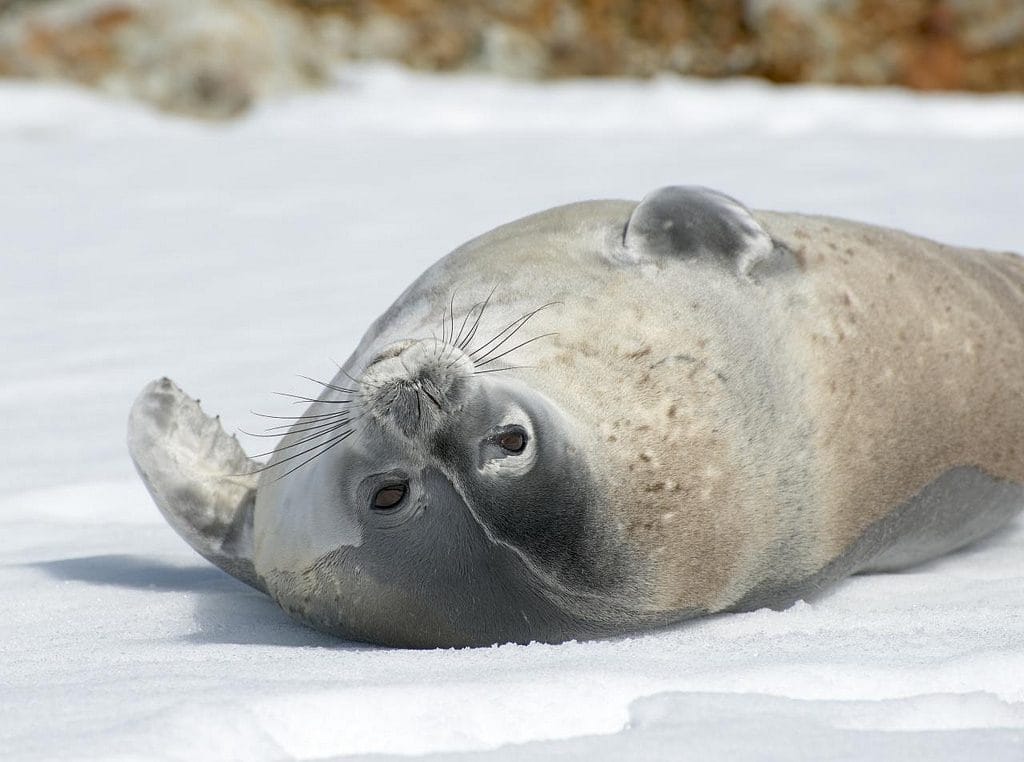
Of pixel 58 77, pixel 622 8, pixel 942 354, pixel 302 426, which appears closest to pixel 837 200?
→ pixel 942 354

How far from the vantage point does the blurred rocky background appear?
35.4 ft

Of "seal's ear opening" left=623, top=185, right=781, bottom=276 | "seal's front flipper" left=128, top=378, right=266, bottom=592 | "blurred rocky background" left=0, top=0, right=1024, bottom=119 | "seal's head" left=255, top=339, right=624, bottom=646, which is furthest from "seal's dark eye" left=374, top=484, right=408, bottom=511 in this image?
"blurred rocky background" left=0, top=0, right=1024, bottom=119

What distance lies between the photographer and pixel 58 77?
10.8 m

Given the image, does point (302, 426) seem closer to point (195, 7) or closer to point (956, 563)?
point (956, 563)

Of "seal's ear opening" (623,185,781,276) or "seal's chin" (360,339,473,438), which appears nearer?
"seal's chin" (360,339,473,438)

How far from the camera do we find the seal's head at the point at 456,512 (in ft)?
7.34

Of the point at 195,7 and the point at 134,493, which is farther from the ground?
the point at 195,7

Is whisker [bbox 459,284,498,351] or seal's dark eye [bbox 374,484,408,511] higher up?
whisker [bbox 459,284,498,351]

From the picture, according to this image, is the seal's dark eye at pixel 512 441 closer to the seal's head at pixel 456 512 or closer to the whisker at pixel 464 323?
the seal's head at pixel 456 512

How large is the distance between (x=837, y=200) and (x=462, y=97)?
177 inches

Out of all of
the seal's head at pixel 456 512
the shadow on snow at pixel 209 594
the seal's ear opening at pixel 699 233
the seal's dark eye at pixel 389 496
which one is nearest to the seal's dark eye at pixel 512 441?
the seal's head at pixel 456 512

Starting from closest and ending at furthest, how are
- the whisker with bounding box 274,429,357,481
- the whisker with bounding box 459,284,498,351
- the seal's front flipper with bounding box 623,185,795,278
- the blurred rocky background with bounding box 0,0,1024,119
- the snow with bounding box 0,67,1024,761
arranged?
the snow with bounding box 0,67,1024,761 < the whisker with bounding box 274,429,357,481 < the whisker with bounding box 459,284,498,351 < the seal's front flipper with bounding box 623,185,795,278 < the blurred rocky background with bounding box 0,0,1024,119

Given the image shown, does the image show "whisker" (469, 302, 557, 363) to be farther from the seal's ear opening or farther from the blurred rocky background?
the blurred rocky background

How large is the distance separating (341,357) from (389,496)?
2.14 m
